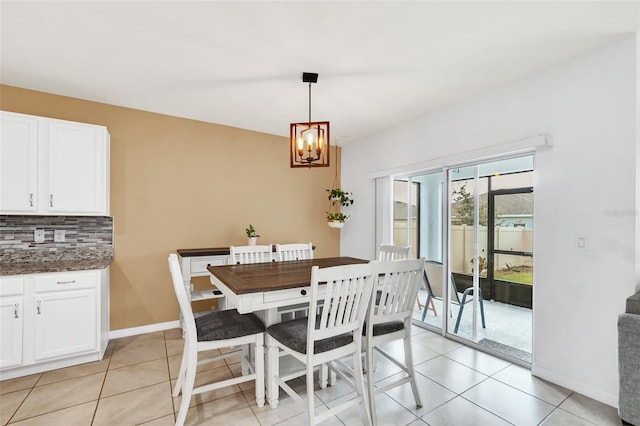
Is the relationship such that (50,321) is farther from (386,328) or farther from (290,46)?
(290,46)

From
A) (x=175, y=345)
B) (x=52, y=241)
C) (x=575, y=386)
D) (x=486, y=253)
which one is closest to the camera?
(x=575, y=386)

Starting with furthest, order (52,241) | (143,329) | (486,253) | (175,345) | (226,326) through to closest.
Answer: (143,329)
(486,253)
(175,345)
(52,241)
(226,326)

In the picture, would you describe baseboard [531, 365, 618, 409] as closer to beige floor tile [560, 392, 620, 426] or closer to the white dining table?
beige floor tile [560, 392, 620, 426]

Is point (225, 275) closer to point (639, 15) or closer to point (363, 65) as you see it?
point (363, 65)

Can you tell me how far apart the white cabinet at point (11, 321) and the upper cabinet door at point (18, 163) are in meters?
0.67

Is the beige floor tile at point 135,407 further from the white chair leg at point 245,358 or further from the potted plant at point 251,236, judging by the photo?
the potted plant at point 251,236

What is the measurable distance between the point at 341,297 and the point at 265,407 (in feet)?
3.35

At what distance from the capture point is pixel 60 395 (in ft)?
7.18

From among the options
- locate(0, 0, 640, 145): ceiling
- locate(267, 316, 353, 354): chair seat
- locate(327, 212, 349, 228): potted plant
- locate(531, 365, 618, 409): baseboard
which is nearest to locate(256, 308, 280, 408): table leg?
locate(267, 316, 353, 354): chair seat

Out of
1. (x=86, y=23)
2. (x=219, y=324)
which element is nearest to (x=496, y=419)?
(x=219, y=324)

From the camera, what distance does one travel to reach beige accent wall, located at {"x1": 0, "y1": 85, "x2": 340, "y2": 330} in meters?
3.24

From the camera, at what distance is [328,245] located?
4840 millimetres

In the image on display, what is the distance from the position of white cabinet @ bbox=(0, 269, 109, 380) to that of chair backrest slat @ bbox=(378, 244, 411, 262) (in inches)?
107

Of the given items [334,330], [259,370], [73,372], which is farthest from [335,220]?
[73,372]
